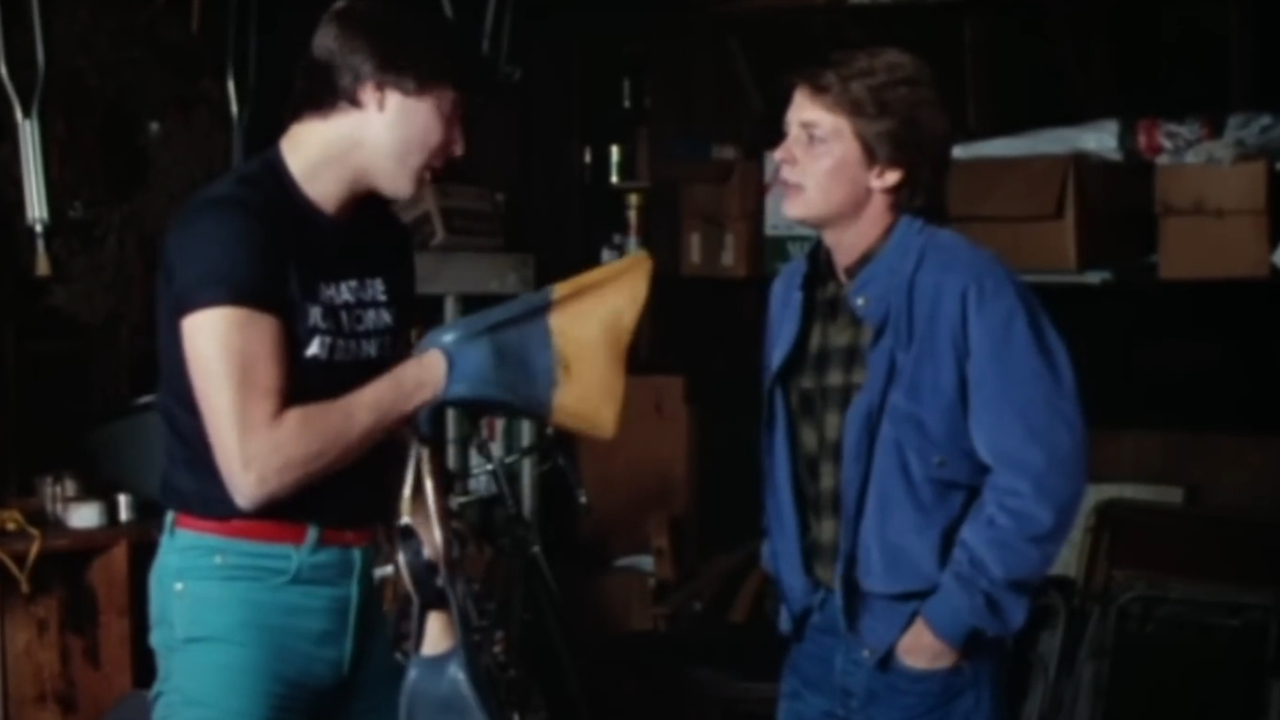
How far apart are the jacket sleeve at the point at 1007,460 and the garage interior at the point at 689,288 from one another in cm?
95

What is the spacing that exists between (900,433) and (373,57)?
0.61 meters

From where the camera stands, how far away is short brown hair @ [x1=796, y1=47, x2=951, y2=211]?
5.97 ft

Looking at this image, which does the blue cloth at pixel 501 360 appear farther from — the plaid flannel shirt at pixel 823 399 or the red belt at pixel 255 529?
the plaid flannel shirt at pixel 823 399

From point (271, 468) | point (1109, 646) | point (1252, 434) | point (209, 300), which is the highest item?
point (209, 300)

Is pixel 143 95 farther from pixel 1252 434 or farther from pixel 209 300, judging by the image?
pixel 1252 434

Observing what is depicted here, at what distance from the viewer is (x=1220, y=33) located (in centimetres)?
311

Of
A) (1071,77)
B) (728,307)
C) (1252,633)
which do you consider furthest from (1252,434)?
(728,307)

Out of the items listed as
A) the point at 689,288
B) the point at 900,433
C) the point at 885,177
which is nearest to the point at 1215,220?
the point at 689,288

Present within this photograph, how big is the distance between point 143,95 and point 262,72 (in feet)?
0.69

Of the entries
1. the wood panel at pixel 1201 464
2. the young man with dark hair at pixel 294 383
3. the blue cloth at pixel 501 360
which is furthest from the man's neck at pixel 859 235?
the wood panel at pixel 1201 464

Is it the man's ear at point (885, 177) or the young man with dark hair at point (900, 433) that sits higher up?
the man's ear at point (885, 177)

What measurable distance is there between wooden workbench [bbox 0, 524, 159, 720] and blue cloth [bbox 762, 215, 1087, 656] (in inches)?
57.1

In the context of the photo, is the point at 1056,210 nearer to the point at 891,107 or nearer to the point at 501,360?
the point at 891,107

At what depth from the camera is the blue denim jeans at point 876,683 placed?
1.76m
